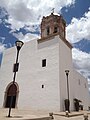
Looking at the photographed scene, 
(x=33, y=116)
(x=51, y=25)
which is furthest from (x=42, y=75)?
(x=33, y=116)

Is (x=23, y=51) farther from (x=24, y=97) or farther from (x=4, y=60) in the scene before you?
(x=24, y=97)

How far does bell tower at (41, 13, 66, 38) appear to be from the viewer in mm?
17047

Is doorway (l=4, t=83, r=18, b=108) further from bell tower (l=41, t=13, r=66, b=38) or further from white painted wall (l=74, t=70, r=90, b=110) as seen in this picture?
white painted wall (l=74, t=70, r=90, b=110)

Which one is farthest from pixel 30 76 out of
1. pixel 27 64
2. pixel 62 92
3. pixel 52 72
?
pixel 62 92

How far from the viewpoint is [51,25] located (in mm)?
17188

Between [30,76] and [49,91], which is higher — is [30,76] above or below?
above

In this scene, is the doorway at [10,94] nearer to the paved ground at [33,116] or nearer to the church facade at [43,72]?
the church facade at [43,72]

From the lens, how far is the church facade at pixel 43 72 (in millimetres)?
13922

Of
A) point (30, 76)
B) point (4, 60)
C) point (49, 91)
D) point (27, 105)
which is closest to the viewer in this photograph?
point (49, 91)

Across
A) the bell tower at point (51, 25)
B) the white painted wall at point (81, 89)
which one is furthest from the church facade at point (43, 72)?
the white painted wall at point (81, 89)

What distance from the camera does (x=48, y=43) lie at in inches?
630

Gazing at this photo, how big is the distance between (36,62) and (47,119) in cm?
1009

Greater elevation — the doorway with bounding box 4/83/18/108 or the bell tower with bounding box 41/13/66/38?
the bell tower with bounding box 41/13/66/38

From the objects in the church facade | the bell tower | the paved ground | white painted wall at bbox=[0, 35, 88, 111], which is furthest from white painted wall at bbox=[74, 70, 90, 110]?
the paved ground
